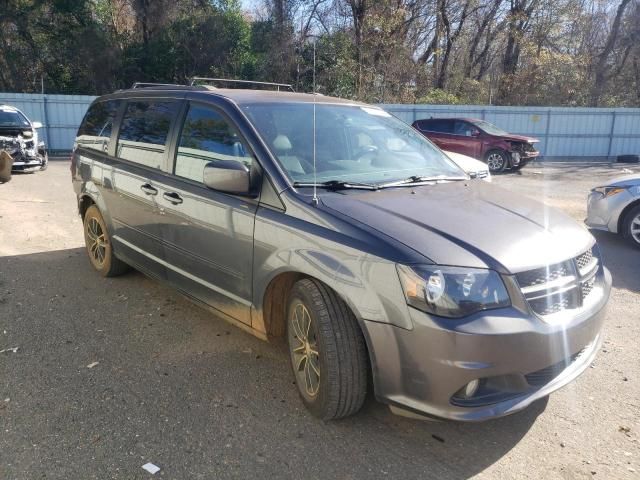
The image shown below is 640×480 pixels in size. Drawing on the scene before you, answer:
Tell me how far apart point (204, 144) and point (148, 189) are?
29.2 inches

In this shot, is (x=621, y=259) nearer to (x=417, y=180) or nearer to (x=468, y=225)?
(x=417, y=180)

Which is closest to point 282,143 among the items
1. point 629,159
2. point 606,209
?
point 606,209

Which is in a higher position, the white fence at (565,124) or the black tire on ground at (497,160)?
the white fence at (565,124)

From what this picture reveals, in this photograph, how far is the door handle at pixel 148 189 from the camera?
14.2 ft

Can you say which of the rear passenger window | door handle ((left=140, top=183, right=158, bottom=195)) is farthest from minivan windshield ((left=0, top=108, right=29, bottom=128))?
door handle ((left=140, top=183, right=158, bottom=195))

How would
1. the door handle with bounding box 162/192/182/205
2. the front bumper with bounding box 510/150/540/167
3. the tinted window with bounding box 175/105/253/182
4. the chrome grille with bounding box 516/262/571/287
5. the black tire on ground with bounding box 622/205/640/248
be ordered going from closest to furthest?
the chrome grille with bounding box 516/262/571/287, the tinted window with bounding box 175/105/253/182, the door handle with bounding box 162/192/182/205, the black tire on ground with bounding box 622/205/640/248, the front bumper with bounding box 510/150/540/167

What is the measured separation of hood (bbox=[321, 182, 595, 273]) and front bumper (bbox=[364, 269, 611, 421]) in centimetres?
29

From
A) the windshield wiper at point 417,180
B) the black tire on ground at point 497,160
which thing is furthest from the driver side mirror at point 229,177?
the black tire on ground at point 497,160

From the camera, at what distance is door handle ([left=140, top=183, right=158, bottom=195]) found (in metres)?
4.33

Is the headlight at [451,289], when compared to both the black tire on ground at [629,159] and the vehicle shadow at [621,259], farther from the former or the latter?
the black tire on ground at [629,159]

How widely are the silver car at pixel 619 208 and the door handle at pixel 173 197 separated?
592cm

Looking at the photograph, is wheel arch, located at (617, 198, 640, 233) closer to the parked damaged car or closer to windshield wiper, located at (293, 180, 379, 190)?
windshield wiper, located at (293, 180, 379, 190)

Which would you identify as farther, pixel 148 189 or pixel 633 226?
pixel 633 226

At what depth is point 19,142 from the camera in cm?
1309
